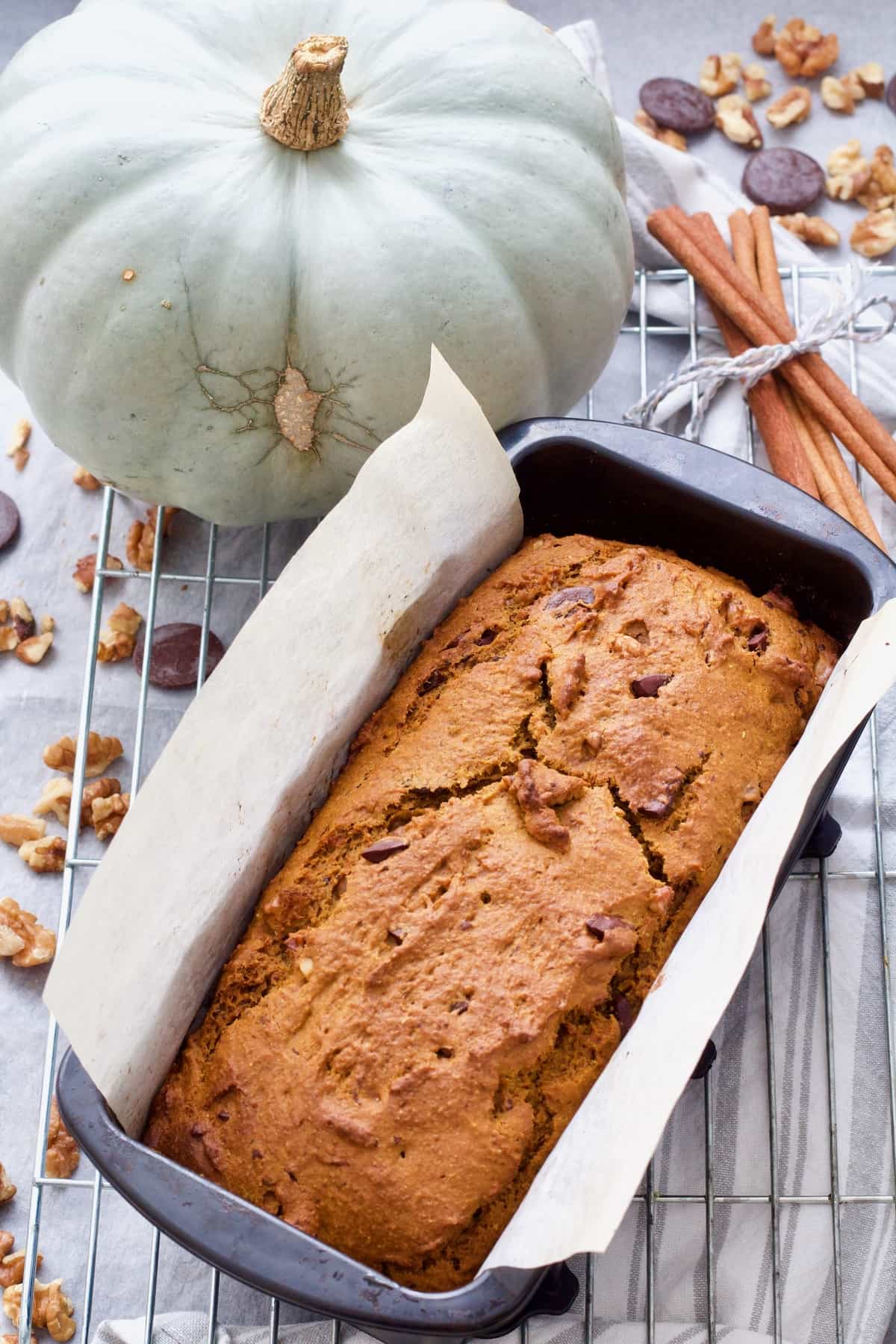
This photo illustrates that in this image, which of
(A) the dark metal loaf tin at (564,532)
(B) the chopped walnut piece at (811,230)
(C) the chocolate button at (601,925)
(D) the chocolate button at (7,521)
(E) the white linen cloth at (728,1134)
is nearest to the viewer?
(A) the dark metal loaf tin at (564,532)

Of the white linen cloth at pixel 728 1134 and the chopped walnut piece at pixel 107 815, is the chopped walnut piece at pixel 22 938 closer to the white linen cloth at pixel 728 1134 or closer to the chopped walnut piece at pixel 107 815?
the white linen cloth at pixel 728 1134

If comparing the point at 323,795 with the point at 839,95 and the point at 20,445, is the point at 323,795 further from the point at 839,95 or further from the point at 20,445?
the point at 839,95

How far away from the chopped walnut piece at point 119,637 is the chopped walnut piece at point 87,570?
8 centimetres

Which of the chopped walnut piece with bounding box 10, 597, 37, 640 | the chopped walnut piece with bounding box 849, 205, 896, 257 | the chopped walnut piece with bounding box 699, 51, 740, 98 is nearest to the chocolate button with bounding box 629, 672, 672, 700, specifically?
the chopped walnut piece with bounding box 10, 597, 37, 640

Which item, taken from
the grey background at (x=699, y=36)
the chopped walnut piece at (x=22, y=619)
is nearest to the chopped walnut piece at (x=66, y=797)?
the chopped walnut piece at (x=22, y=619)

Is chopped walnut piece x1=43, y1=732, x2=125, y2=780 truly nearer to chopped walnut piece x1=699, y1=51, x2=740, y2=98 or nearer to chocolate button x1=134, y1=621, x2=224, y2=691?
chocolate button x1=134, y1=621, x2=224, y2=691

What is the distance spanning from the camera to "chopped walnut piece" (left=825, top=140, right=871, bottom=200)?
2291mm

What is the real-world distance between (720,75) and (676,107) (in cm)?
13

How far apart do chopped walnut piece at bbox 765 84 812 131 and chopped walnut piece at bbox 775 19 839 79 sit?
1.5 inches

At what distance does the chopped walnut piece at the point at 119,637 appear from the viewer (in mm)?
2049

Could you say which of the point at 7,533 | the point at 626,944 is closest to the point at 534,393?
the point at 626,944

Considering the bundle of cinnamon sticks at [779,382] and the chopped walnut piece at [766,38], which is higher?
the chopped walnut piece at [766,38]

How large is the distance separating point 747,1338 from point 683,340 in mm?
1500

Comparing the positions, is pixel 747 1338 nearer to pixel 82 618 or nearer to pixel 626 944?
pixel 626 944
